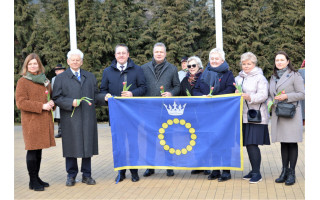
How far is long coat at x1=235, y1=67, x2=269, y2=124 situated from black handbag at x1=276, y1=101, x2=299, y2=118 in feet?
0.76

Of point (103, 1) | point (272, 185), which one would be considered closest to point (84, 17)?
point (103, 1)

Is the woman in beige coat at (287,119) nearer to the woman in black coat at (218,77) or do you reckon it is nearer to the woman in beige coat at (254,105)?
the woman in beige coat at (254,105)

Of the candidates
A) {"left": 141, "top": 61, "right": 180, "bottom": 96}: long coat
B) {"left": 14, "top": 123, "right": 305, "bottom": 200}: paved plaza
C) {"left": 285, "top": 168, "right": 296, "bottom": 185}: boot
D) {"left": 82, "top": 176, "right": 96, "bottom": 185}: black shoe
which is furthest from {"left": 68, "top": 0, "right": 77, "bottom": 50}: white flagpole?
{"left": 285, "top": 168, "right": 296, "bottom": 185}: boot

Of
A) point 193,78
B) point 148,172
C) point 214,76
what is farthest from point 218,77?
point 148,172

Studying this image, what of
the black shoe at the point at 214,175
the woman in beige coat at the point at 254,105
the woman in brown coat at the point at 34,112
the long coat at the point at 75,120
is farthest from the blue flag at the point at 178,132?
the woman in brown coat at the point at 34,112

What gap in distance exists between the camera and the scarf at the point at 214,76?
20.5ft

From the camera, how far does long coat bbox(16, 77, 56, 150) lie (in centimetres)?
593

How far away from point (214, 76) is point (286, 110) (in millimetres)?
1085

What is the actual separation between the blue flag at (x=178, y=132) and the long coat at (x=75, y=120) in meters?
0.36

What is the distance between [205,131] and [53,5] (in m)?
10.5

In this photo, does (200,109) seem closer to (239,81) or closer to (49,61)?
(239,81)

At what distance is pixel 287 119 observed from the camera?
19.7 feet

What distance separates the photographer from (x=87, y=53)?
15.0 meters

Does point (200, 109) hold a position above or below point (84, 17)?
below
